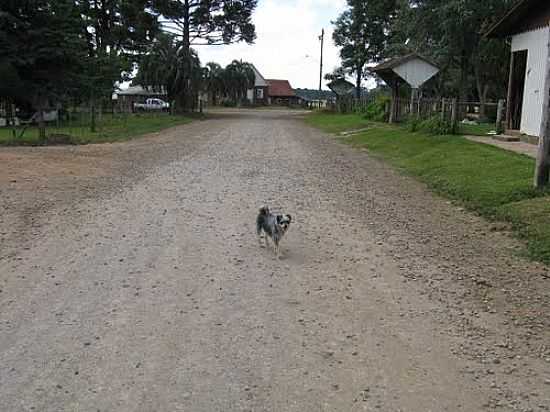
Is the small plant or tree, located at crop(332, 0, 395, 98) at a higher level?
tree, located at crop(332, 0, 395, 98)

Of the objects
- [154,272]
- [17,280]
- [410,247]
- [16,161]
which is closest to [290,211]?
[410,247]

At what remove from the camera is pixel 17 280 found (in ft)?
19.6

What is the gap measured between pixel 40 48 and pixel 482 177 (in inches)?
678

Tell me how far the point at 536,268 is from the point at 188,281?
3.64m

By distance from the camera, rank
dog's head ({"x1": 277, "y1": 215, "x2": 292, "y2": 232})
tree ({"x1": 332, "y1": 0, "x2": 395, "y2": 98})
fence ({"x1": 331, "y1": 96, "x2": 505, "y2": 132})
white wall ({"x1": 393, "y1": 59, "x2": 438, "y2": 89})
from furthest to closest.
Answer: tree ({"x1": 332, "y1": 0, "x2": 395, "y2": 98}) < white wall ({"x1": 393, "y1": 59, "x2": 438, "y2": 89}) < fence ({"x1": 331, "y1": 96, "x2": 505, "y2": 132}) < dog's head ({"x1": 277, "y1": 215, "x2": 292, "y2": 232})

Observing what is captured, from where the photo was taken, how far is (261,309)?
5.28m

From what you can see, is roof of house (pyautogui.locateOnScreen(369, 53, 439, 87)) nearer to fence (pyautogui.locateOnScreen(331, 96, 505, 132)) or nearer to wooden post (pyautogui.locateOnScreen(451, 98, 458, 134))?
fence (pyautogui.locateOnScreen(331, 96, 505, 132))

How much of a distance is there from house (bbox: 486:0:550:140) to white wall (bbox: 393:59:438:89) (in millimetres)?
6825

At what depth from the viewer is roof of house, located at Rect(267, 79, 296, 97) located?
10275 cm

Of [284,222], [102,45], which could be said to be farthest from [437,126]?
[102,45]

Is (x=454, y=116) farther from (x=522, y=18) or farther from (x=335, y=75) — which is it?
(x=335, y=75)

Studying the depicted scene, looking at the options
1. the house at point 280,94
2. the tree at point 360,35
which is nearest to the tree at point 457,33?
the tree at point 360,35

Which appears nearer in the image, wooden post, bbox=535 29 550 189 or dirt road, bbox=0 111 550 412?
dirt road, bbox=0 111 550 412

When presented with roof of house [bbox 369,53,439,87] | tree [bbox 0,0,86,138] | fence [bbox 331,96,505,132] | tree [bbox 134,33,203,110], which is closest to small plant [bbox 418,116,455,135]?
fence [bbox 331,96,505,132]
